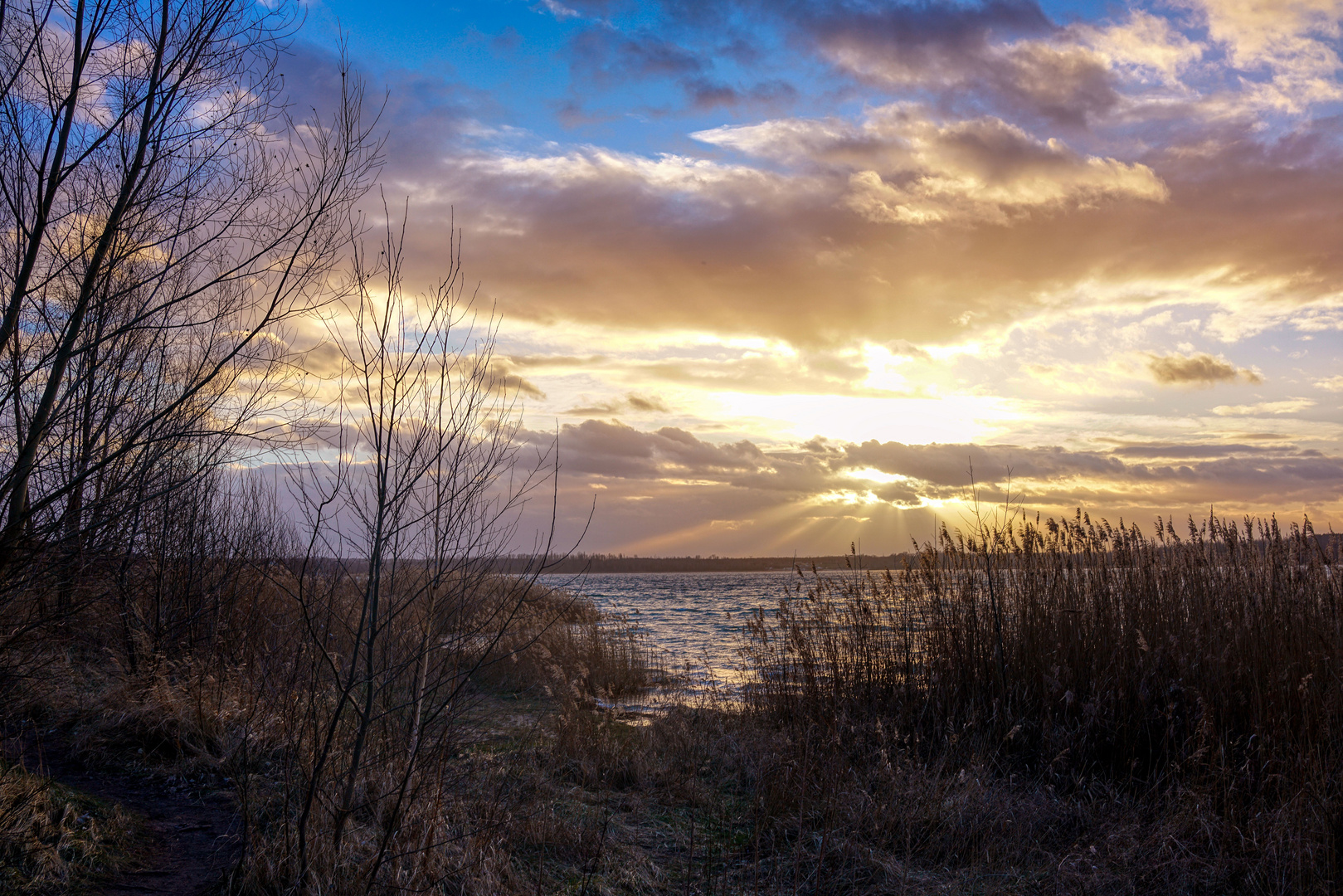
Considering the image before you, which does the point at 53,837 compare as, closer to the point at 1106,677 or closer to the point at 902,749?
the point at 902,749

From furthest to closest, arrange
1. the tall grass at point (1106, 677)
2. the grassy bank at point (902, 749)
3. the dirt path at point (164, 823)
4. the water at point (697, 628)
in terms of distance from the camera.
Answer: the water at point (697, 628)
the tall grass at point (1106, 677)
the grassy bank at point (902, 749)
the dirt path at point (164, 823)

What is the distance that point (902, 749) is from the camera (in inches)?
232

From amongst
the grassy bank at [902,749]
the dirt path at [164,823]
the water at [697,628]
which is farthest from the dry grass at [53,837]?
the water at [697,628]

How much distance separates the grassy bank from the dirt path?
18cm

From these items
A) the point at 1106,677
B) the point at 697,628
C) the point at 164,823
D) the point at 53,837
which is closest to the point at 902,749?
the point at 1106,677

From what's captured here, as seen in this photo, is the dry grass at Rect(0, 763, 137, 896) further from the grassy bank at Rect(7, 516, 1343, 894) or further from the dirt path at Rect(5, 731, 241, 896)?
the grassy bank at Rect(7, 516, 1343, 894)

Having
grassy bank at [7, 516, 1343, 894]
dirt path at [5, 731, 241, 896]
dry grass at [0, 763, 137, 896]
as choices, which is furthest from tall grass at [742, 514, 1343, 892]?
dry grass at [0, 763, 137, 896]

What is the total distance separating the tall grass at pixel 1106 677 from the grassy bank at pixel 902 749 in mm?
28

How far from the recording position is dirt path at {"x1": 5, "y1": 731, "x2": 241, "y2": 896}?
3711mm

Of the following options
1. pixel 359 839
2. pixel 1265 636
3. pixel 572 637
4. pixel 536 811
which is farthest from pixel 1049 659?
pixel 572 637

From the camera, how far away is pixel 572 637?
1332cm

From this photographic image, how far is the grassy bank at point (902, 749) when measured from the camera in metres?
4.05

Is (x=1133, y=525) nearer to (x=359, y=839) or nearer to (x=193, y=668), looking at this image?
(x=359, y=839)

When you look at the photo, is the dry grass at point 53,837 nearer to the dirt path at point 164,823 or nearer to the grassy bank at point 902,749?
the dirt path at point 164,823
